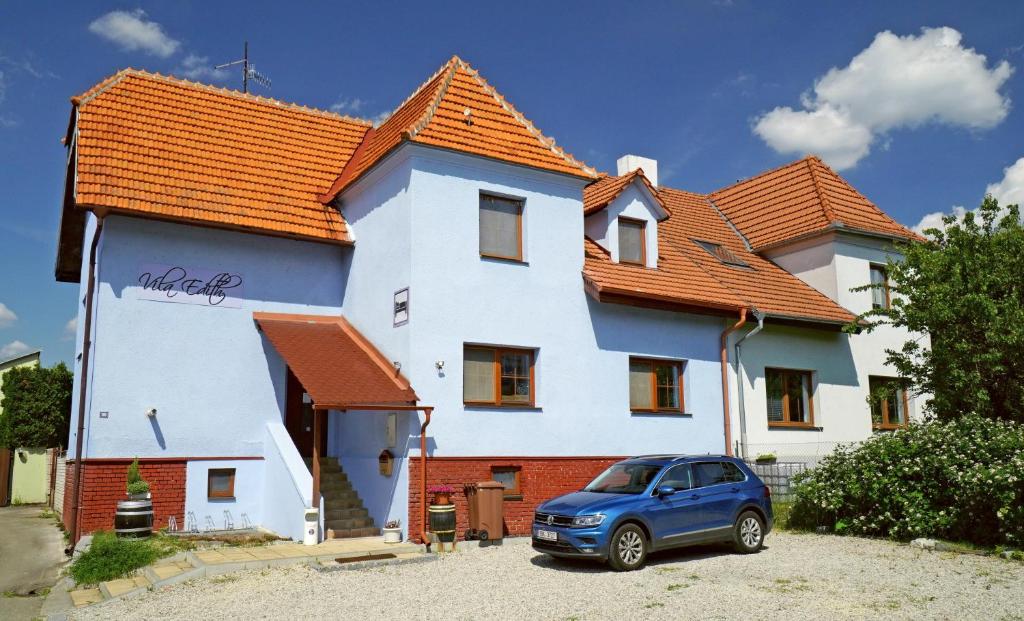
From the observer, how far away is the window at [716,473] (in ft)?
42.8

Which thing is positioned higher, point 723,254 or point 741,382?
point 723,254

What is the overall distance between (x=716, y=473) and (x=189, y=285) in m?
10.2

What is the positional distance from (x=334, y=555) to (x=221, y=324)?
5.63 metres

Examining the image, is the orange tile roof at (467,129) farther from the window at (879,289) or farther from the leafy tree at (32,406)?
the leafy tree at (32,406)

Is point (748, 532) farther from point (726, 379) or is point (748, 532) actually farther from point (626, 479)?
point (726, 379)

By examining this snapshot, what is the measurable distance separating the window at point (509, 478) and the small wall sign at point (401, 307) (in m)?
3.14

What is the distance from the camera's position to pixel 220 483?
15.8 meters

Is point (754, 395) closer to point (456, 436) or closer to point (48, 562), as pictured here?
point (456, 436)

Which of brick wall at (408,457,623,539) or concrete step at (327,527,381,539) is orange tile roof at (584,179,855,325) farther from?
concrete step at (327,527,381,539)

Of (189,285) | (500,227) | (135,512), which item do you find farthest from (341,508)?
(500,227)

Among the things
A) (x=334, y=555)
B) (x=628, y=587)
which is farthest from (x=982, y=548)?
(x=334, y=555)

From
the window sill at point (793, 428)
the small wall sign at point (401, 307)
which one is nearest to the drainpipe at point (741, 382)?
the window sill at point (793, 428)

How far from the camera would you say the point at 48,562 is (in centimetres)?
1420

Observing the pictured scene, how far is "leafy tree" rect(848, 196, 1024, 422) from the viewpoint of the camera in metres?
16.0
